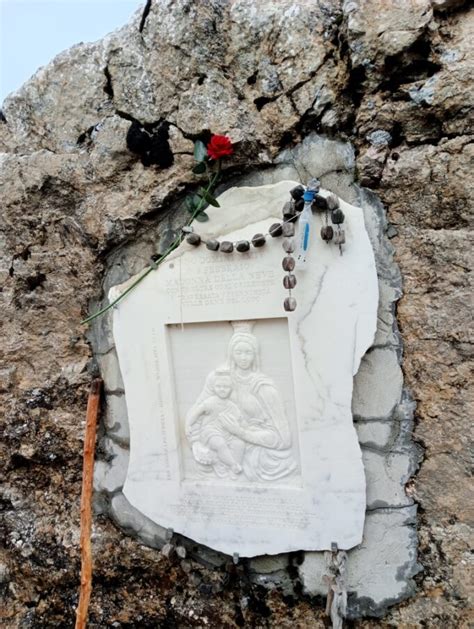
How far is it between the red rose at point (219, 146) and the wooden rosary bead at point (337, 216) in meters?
0.39

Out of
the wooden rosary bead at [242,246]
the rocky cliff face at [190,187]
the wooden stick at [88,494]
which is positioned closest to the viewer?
the rocky cliff face at [190,187]

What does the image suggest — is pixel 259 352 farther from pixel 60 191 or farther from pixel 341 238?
pixel 60 191

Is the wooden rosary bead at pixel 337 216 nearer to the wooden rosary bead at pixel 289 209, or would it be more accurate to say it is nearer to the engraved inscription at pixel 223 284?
the wooden rosary bead at pixel 289 209

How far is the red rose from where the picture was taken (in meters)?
1.58

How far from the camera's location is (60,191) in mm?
1870

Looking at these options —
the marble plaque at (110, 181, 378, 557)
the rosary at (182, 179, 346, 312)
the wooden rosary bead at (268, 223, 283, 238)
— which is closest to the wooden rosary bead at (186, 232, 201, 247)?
the marble plaque at (110, 181, 378, 557)

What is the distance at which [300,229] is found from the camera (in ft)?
4.98

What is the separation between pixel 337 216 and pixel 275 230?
20 centimetres

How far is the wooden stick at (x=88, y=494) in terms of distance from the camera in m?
1.80

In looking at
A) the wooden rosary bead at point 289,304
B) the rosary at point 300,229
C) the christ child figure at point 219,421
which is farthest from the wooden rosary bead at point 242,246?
the christ child figure at point 219,421

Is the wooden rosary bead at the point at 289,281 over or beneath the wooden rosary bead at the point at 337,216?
beneath

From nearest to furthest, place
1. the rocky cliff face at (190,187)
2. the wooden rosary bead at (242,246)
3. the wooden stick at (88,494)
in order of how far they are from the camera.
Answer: the rocky cliff face at (190,187) < the wooden rosary bead at (242,246) < the wooden stick at (88,494)

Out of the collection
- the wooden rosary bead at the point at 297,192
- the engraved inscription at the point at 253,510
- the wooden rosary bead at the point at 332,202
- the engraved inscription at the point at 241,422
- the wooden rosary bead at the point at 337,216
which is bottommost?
the engraved inscription at the point at 253,510

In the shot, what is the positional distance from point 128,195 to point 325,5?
89cm
